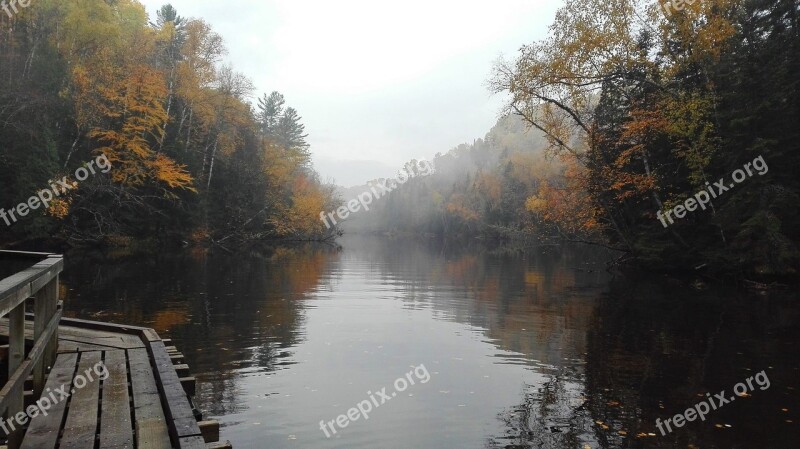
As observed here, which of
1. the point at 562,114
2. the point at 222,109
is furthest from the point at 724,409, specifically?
the point at 222,109

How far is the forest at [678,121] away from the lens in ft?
78.0

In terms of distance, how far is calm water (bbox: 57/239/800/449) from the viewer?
7.23 m

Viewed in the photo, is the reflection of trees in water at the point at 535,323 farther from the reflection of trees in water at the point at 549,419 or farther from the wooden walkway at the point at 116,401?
the wooden walkway at the point at 116,401

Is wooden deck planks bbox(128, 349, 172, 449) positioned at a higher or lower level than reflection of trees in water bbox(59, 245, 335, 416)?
higher

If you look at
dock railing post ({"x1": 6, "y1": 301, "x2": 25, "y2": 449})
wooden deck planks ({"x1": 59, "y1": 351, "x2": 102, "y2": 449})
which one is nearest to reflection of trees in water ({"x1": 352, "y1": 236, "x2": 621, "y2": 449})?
wooden deck planks ({"x1": 59, "y1": 351, "x2": 102, "y2": 449})

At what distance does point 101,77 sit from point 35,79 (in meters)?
3.91

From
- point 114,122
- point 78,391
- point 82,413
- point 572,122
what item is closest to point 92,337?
point 78,391

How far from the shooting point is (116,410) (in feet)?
16.7

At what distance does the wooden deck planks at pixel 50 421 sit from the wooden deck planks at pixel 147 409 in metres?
0.62

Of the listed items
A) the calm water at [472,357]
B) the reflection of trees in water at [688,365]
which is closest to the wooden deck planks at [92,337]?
the calm water at [472,357]

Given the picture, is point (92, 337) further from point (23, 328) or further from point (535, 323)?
point (535, 323)

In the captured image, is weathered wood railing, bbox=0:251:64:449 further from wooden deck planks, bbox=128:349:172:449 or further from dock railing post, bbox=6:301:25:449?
wooden deck planks, bbox=128:349:172:449

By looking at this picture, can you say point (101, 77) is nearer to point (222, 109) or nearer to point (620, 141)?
point (222, 109)

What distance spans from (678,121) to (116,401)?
27.4 meters
